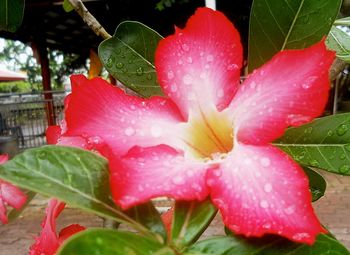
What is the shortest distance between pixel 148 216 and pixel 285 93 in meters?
0.11

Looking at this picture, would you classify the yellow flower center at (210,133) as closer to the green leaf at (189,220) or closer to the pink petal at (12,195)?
the green leaf at (189,220)

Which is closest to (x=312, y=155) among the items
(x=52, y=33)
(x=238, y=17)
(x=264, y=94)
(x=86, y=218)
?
(x=264, y=94)

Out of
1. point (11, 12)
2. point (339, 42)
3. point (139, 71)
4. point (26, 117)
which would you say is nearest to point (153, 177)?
point (139, 71)

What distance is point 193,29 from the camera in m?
0.33

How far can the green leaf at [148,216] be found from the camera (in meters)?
0.28

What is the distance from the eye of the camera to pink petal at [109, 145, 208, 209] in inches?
10.0

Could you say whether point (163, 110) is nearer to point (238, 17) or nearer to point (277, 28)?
point (277, 28)

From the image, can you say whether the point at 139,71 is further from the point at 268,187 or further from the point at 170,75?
the point at 268,187

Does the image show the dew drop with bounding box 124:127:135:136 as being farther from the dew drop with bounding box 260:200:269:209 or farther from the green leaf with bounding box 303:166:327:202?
the green leaf with bounding box 303:166:327:202

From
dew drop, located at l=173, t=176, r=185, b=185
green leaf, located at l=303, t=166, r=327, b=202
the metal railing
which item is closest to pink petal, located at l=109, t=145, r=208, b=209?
dew drop, located at l=173, t=176, r=185, b=185

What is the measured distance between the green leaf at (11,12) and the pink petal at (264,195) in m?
A: 0.53

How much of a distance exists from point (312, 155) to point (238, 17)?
6.02 m

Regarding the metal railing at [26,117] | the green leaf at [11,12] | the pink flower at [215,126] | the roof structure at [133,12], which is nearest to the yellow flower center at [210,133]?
the pink flower at [215,126]

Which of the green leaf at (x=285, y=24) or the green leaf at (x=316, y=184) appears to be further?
the green leaf at (x=316, y=184)
